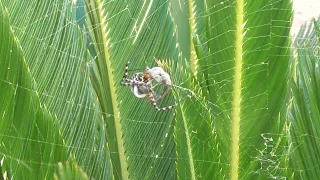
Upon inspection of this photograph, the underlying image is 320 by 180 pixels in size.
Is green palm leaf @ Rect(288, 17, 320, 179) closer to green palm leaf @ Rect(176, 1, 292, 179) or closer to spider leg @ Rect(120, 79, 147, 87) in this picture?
green palm leaf @ Rect(176, 1, 292, 179)

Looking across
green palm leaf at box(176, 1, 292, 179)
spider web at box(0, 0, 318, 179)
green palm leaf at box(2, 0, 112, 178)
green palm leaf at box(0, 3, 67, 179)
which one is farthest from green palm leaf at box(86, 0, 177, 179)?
green palm leaf at box(0, 3, 67, 179)

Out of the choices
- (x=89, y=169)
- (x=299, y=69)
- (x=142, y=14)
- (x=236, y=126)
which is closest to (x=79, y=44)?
(x=142, y=14)

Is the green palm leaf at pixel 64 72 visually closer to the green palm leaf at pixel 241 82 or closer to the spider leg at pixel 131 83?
the spider leg at pixel 131 83

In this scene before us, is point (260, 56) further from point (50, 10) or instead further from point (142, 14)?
point (50, 10)

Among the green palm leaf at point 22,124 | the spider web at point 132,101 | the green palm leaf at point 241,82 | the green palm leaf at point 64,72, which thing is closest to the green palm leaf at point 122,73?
the spider web at point 132,101

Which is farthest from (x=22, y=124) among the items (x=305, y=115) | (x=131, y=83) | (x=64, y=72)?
(x=305, y=115)

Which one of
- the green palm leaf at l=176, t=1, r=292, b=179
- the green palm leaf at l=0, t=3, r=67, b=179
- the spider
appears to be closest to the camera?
the green palm leaf at l=0, t=3, r=67, b=179
